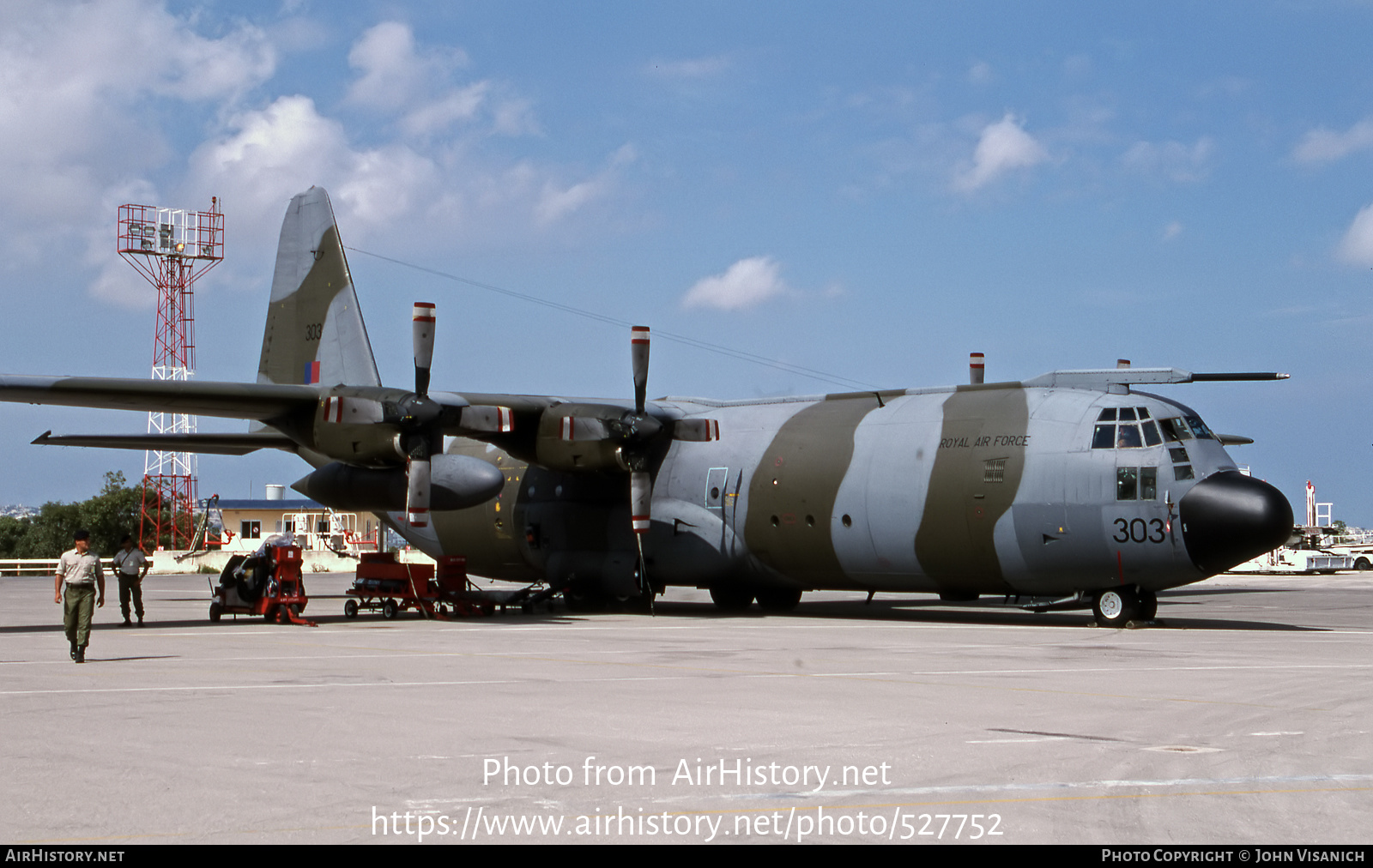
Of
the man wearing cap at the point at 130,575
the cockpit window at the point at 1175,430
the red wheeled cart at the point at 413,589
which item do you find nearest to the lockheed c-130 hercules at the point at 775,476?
the cockpit window at the point at 1175,430

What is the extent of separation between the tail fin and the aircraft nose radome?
17035mm

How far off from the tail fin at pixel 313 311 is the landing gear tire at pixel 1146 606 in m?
16.3

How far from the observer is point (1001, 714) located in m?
10.6

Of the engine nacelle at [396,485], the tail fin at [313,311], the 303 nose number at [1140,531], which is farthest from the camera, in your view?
the tail fin at [313,311]

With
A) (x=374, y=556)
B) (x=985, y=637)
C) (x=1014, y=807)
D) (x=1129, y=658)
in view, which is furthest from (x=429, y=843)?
(x=374, y=556)

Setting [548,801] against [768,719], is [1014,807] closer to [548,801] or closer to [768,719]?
[548,801]

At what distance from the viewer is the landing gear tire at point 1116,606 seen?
21109 millimetres

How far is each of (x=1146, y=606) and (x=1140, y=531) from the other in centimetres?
196

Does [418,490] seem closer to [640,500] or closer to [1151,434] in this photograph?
[640,500]

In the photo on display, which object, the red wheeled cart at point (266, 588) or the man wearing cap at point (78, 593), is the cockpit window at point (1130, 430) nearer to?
the red wheeled cart at point (266, 588)

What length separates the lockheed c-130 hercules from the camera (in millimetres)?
20172

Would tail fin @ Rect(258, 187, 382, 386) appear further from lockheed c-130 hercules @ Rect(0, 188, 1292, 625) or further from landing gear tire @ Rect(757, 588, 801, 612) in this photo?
landing gear tire @ Rect(757, 588, 801, 612)

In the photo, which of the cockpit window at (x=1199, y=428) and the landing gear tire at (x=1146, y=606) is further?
the landing gear tire at (x=1146, y=606)

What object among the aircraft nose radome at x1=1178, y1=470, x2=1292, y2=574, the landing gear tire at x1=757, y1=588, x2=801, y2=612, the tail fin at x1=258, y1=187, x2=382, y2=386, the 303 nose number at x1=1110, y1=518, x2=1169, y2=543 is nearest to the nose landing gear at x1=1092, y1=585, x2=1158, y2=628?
Result: the 303 nose number at x1=1110, y1=518, x2=1169, y2=543
